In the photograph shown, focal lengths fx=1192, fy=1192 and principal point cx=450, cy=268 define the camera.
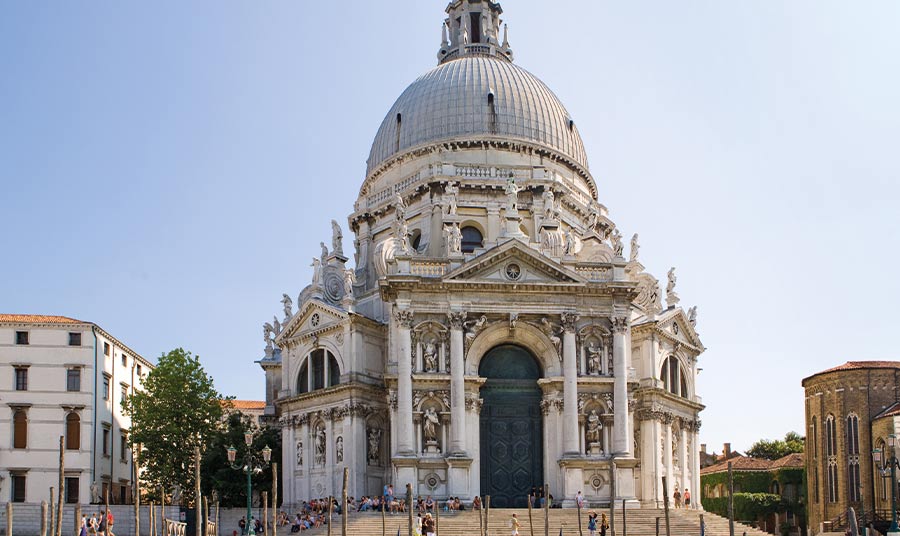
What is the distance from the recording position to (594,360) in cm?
4931

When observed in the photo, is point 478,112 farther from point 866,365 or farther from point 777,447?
point 777,447

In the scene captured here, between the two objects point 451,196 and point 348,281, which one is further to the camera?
point 348,281

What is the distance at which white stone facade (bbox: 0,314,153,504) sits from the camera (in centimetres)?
5391

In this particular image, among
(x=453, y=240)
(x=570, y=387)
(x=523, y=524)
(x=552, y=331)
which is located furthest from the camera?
(x=453, y=240)

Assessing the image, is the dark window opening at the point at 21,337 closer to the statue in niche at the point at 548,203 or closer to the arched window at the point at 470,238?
the arched window at the point at 470,238

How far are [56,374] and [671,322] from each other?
2926 cm

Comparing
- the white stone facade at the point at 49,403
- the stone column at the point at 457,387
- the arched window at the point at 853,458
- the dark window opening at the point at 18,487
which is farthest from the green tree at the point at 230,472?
the arched window at the point at 853,458

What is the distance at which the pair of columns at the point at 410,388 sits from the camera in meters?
47.8

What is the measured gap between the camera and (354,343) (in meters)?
52.8

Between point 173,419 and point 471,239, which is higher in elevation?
point 471,239

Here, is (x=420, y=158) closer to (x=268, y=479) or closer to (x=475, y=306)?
(x=475, y=306)

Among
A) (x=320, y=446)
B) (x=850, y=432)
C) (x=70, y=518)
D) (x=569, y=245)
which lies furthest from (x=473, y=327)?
(x=850, y=432)

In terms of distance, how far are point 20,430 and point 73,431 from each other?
236cm

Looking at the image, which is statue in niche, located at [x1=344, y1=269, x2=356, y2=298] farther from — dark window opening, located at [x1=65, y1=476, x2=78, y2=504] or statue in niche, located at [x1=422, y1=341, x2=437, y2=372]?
dark window opening, located at [x1=65, y1=476, x2=78, y2=504]
